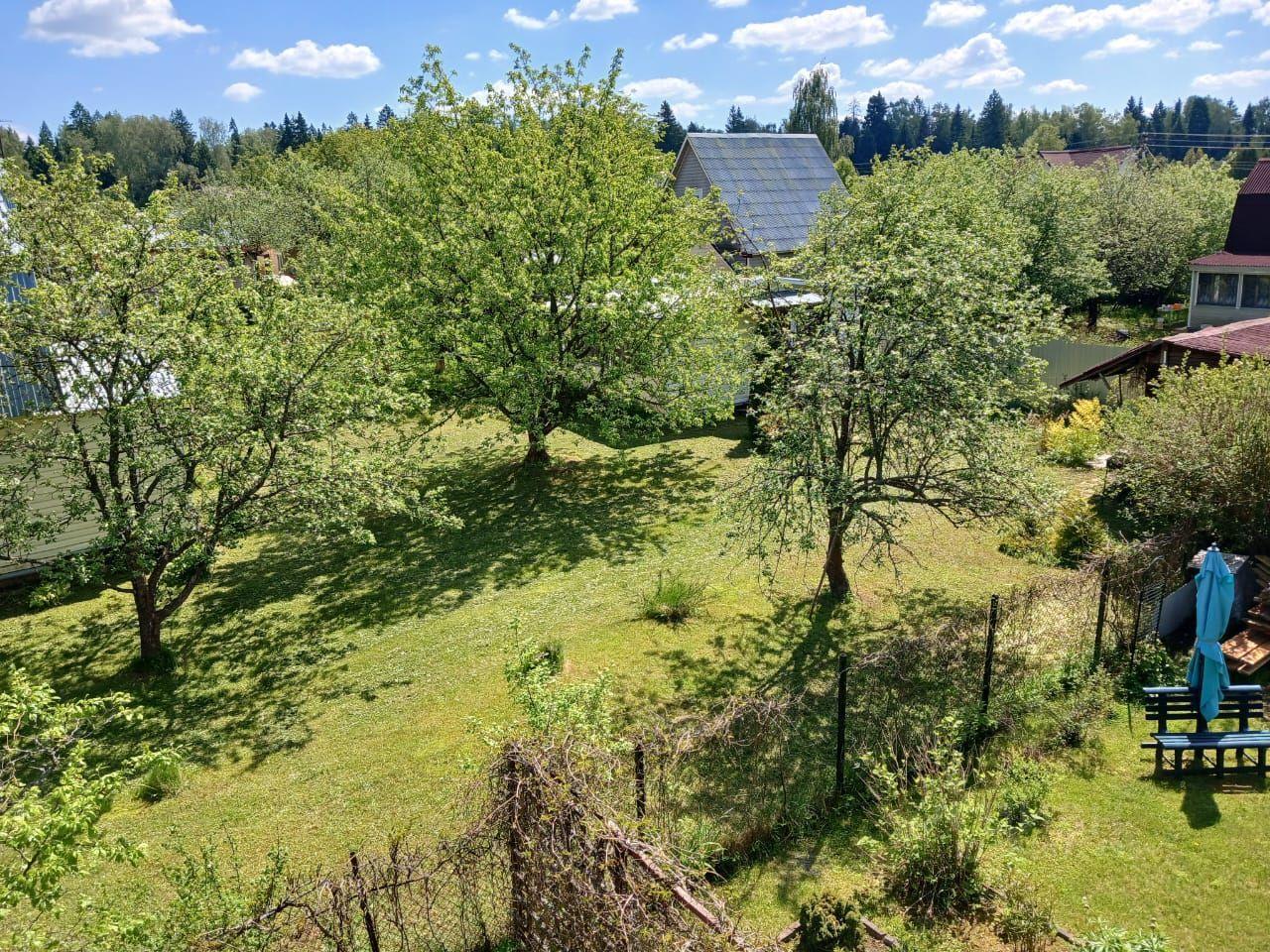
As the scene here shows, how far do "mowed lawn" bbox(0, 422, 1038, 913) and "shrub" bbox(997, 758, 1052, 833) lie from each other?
11.5 feet

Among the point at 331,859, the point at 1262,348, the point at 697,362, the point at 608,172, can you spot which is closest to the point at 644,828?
the point at 331,859

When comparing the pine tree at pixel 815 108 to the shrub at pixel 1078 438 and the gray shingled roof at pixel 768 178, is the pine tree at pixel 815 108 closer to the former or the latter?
the gray shingled roof at pixel 768 178

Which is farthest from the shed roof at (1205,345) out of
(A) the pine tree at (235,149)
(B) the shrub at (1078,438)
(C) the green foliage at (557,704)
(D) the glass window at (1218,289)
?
(A) the pine tree at (235,149)

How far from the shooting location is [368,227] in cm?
2070

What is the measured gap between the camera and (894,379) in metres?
11.5

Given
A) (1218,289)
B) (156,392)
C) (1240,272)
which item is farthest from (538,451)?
(1218,289)

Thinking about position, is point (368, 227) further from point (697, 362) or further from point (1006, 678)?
point (1006, 678)

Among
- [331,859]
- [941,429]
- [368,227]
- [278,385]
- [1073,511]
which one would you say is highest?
[368,227]

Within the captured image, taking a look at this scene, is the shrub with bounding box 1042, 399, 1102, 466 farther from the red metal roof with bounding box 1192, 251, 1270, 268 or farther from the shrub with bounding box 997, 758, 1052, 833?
the red metal roof with bounding box 1192, 251, 1270, 268

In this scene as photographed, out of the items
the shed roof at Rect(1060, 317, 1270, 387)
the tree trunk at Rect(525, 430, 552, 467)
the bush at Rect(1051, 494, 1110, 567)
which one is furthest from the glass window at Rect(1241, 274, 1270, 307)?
the tree trunk at Rect(525, 430, 552, 467)

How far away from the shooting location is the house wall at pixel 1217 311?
30.5m

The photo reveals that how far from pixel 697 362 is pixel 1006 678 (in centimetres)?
1091

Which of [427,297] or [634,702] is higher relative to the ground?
[427,297]

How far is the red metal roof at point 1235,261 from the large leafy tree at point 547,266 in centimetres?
2183
